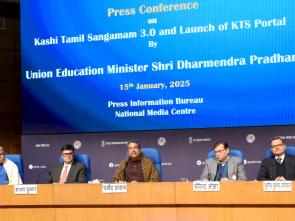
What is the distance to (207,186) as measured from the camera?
5168 millimetres

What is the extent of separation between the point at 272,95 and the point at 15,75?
17.2 feet

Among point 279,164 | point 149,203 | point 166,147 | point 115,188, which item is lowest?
point 149,203

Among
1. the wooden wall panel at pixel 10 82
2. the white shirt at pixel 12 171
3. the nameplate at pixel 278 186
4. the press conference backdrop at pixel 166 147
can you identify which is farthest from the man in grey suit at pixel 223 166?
the wooden wall panel at pixel 10 82

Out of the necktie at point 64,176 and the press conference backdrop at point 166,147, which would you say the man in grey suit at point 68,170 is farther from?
the press conference backdrop at point 166,147

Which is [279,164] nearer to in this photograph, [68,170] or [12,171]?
[68,170]

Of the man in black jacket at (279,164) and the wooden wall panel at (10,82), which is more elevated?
the wooden wall panel at (10,82)

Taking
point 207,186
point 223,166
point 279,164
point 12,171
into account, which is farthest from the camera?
point 12,171

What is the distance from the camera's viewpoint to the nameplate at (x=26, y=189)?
5782mm

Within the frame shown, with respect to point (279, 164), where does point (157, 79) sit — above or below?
above

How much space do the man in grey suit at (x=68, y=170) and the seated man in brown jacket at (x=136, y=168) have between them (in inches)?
14.6

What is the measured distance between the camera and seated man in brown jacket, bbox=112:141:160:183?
6934 mm

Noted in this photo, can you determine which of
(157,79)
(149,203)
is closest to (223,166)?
Answer: (149,203)

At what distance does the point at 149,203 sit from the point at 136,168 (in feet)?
5.55

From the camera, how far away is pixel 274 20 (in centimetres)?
765
